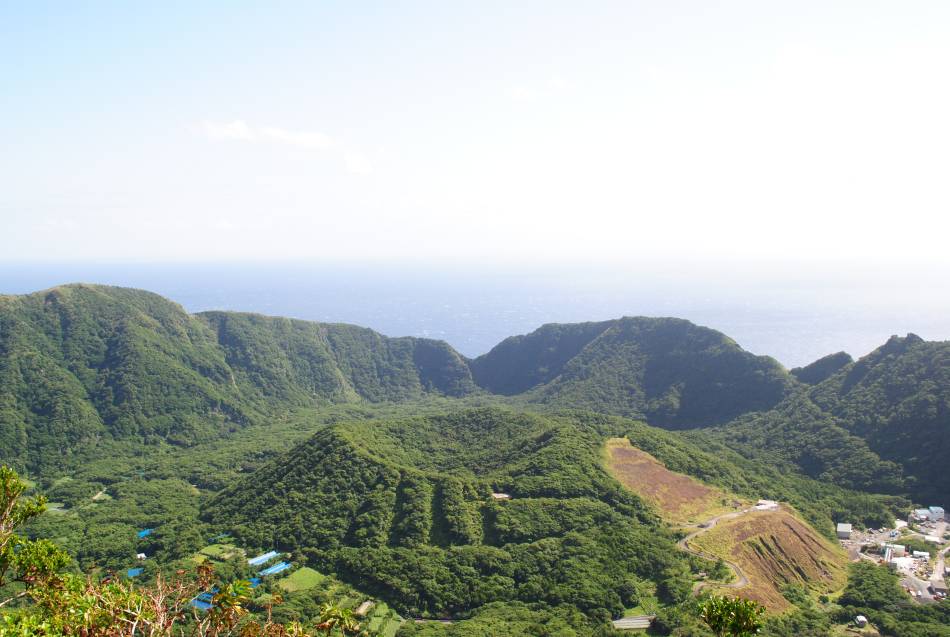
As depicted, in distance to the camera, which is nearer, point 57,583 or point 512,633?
point 57,583

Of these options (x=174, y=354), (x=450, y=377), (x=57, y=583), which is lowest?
(x=450, y=377)

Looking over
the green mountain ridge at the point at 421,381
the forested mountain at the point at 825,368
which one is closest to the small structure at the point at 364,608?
the green mountain ridge at the point at 421,381

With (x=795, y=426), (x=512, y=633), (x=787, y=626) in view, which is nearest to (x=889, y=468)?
(x=795, y=426)

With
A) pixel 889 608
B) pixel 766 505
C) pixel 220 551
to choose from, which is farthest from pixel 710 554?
pixel 220 551

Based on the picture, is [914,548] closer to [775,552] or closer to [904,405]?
[775,552]

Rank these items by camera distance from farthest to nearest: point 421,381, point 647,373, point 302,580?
point 421,381
point 647,373
point 302,580

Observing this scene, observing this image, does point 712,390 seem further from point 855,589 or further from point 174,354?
point 174,354
